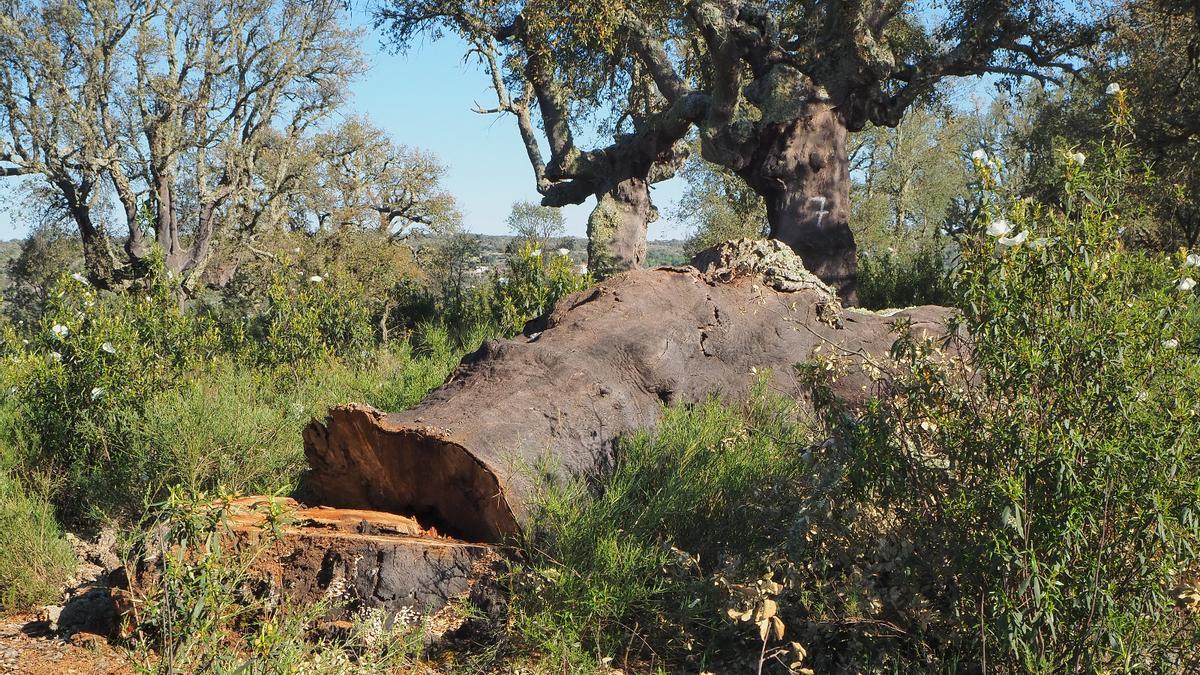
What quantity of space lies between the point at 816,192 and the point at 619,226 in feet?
10.5

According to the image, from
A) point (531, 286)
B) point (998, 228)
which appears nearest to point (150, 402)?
point (531, 286)

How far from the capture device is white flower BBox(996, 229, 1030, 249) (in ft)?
10.5

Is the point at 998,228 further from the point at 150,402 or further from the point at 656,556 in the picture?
the point at 150,402

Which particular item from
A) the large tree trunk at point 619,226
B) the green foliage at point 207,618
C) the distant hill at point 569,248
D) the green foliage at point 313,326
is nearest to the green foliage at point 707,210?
the distant hill at point 569,248

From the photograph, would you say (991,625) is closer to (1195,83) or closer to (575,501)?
(575,501)

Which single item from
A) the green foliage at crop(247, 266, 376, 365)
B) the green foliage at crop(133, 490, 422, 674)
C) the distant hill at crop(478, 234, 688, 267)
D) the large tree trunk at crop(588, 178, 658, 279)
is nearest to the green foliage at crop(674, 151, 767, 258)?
the distant hill at crop(478, 234, 688, 267)

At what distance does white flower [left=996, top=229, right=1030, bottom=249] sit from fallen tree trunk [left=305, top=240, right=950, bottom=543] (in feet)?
2.23

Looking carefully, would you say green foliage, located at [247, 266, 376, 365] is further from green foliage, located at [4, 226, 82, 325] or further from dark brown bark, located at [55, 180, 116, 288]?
green foliage, located at [4, 226, 82, 325]

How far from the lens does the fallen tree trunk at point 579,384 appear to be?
467 cm

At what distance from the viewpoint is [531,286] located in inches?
362

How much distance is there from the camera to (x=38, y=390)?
652 centimetres

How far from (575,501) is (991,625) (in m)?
1.83

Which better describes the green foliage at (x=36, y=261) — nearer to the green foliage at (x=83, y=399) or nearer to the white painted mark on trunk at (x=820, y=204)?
the white painted mark on trunk at (x=820, y=204)

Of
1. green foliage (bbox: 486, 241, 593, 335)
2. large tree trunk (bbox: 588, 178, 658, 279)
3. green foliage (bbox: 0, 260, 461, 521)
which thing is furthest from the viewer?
large tree trunk (bbox: 588, 178, 658, 279)
